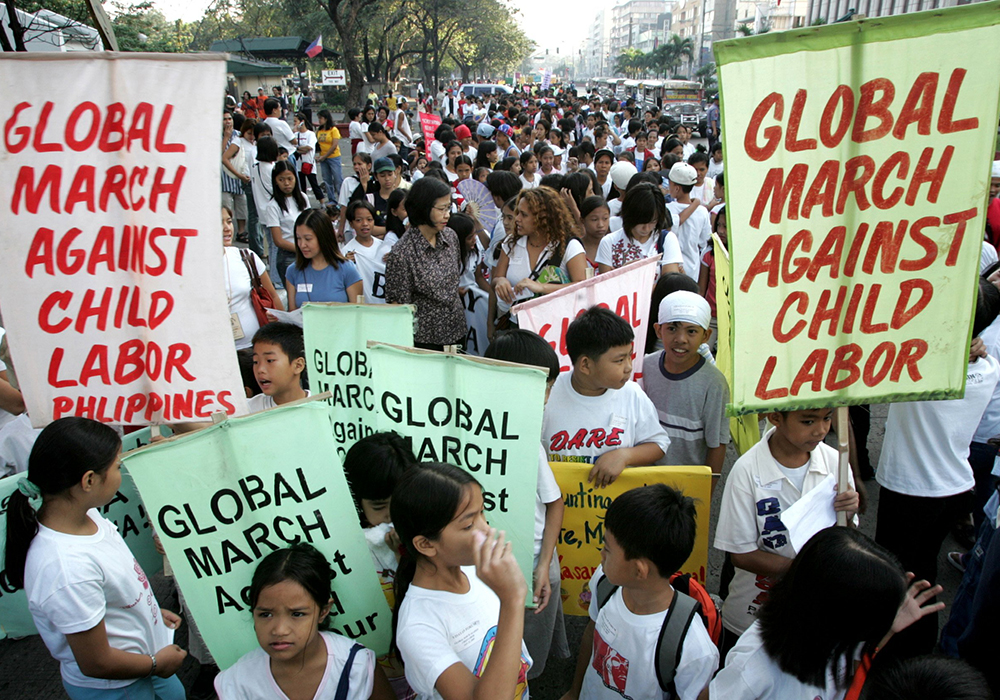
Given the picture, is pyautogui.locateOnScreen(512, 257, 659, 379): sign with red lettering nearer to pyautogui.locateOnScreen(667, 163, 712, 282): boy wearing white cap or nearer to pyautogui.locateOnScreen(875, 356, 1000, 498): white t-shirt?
pyautogui.locateOnScreen(875, 356, 1000, 498): white t-shirt

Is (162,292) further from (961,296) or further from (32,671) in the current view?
(961,296)

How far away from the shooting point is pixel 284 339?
345 cm

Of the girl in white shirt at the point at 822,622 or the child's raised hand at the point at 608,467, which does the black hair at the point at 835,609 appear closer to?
the girl in white shirt at the point at 822,622

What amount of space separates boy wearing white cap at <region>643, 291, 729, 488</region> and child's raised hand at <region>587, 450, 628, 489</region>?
1.77 feet

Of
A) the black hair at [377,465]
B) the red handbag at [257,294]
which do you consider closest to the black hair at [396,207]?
the red handbag at [257,294]

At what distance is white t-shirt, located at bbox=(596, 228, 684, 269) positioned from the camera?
502cm

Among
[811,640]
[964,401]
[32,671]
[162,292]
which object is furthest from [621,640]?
[32,671]

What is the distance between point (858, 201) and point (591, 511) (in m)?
1.61

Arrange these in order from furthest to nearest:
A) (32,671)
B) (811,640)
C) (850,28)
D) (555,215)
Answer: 1. (555,215)
2. (32,671)
3. (850,28)
4. (811,640)

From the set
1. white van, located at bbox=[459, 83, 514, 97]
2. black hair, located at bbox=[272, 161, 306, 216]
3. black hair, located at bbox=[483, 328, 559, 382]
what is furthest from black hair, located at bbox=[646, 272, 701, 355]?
white van, located at bbox=[459, 83, 514, 97]

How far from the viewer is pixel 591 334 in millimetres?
2871

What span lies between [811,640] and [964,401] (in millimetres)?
1562

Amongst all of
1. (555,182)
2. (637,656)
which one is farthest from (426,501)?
(555,182)

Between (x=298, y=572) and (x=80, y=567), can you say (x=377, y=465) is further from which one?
(x=80, y=567)
